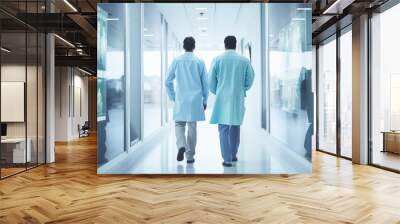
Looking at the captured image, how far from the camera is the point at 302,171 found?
6160mm

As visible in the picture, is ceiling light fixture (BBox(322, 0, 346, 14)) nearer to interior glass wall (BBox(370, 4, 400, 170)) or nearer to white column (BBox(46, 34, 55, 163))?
interior glass wall (BBox(370, 4, 400, 170))

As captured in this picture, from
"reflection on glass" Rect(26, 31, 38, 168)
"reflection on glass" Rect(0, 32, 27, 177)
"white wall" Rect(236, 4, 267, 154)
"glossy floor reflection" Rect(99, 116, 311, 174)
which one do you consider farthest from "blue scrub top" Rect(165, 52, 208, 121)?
"reflection on glass" Rect(26, 31, 38, 168)

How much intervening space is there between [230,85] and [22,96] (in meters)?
4.13

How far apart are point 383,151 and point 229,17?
4.02 metres

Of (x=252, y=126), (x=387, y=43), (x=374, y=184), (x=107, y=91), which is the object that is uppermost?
(x=387, y=43)

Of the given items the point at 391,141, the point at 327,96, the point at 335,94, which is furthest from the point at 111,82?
the point at 327,96

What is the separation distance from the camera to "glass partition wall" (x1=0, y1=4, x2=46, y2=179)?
6688 millimetres

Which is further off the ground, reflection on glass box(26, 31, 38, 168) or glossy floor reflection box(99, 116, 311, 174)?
reflection on glass box(26, 31, 38, 168)

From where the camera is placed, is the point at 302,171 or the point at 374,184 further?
the point at 302,171

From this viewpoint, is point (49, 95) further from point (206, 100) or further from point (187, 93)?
point (206, 100)

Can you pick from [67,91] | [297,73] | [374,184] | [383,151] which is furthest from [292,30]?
[67,91]

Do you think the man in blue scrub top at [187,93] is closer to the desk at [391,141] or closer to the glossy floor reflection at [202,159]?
the glossy floor reflection at [202,159]

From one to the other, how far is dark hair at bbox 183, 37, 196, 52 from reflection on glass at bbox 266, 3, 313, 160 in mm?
1241

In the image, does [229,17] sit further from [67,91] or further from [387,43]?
[67,91]
